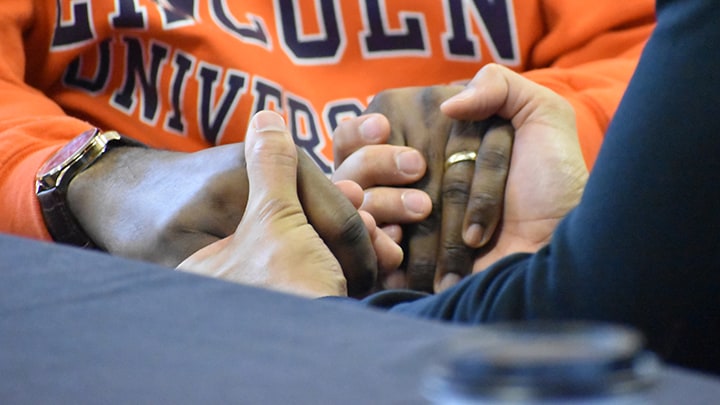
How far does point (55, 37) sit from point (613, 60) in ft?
2.17

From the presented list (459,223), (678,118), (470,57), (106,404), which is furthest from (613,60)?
(106,404)

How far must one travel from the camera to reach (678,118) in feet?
1.65

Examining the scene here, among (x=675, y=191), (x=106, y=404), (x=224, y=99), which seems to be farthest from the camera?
(x=224, y=99)

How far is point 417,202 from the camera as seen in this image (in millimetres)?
953

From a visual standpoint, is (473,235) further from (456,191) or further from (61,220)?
(61,220)

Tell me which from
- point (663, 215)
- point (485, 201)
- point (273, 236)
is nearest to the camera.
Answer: point (663, 215)

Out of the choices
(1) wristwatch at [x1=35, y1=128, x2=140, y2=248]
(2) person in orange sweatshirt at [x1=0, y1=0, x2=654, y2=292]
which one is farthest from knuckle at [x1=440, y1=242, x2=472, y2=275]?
(1) wristwatch at [x1=35, y1=128, x2=140, y2=248]

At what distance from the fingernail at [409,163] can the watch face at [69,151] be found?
0.31 meters

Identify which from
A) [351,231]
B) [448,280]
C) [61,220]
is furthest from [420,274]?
[61,220]

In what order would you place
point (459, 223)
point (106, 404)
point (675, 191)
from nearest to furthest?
1. point (106, 404)
2. point (675, 191)
3. point (459, 223)

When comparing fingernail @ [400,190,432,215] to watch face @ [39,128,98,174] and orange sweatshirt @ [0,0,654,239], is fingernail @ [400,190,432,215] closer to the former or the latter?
orange sweatshirt @ [0,0,654,239]

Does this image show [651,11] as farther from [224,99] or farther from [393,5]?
[224,99]

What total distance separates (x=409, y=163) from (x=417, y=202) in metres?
0.04

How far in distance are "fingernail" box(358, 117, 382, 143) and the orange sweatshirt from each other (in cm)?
15
